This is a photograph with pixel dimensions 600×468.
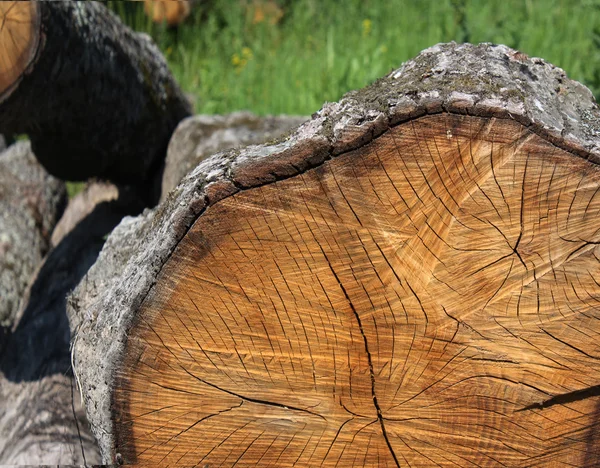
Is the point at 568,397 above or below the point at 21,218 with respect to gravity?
above

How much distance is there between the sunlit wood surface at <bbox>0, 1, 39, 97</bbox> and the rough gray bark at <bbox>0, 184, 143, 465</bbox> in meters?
0.96

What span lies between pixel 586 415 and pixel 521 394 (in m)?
0.17

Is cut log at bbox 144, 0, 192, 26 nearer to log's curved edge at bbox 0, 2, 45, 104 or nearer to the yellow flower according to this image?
the yellow flower

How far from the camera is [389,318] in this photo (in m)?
1.62

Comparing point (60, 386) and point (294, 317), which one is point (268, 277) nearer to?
point (294, 317)

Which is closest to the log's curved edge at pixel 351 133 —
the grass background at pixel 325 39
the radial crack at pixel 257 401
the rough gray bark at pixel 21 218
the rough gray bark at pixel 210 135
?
the radial crack at pixel 257 401

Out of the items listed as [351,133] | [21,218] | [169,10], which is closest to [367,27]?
[169,10]

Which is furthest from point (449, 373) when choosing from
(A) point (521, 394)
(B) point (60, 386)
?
(B) point (60, 386)

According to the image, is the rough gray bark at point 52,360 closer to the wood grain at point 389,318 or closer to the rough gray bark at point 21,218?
the rough gray bark at point 21,218

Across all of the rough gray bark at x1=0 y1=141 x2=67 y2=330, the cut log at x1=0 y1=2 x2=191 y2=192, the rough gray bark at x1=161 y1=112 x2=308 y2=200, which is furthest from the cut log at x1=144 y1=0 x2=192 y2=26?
the rough gray bark at x1=161 y1=112 x2=308 y2=200

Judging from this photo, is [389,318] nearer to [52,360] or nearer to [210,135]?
[52,360]

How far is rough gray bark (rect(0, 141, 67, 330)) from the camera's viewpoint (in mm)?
3861

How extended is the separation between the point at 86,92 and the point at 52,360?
1.17 meters

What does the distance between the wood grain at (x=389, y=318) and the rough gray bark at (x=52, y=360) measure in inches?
26.6
